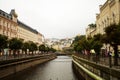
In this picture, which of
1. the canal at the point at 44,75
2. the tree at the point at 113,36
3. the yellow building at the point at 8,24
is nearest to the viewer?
the tree at the point at 113,36

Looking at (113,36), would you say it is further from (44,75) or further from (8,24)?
(8,24)

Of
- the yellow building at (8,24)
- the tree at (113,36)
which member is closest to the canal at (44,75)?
the tree at (113,36)

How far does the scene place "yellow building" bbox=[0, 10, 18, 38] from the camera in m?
74.7

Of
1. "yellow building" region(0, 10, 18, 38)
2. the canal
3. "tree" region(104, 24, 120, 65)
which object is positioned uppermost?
"yellow building" region(0, 10, 18, 38)

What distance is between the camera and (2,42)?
39625 mm

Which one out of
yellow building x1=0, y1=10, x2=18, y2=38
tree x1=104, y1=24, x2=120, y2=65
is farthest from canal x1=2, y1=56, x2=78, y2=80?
yellow building x1=0, y1=10, x2=18, y2=38

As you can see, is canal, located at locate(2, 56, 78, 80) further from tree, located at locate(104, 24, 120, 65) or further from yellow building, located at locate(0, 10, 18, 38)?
yellow building, located at locate(0, 10, 18, 38)

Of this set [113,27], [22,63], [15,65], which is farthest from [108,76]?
[22,63]

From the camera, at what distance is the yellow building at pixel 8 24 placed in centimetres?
7469

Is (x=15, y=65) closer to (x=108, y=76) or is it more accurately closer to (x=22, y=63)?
(x=22, y=63)

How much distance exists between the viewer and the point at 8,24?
268 ft

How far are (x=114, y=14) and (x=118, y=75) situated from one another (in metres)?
34.0

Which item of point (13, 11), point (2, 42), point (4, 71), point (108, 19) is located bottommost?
point (4, 71)

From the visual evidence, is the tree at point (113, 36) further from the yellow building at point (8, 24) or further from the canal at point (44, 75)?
the yellow building at point (8, 24)
